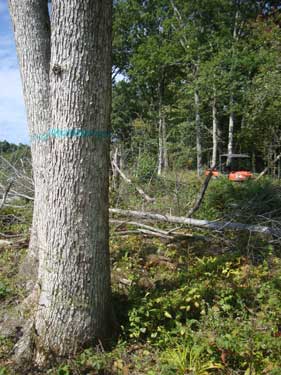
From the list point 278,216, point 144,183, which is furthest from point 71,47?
point 144,183

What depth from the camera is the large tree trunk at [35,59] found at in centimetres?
269

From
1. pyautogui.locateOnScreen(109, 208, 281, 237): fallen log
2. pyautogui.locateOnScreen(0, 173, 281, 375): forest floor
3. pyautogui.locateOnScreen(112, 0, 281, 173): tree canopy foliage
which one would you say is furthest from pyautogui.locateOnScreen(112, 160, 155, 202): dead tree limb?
pyautogui.locateOnScreen(112, 0, 281, 173): tree canopy foliage

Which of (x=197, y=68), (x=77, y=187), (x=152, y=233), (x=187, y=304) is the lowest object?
(x=187, y=304)

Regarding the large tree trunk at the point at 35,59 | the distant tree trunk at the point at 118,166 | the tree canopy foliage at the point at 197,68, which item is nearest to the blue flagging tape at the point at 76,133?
the large tree trunk at the point at 35,59

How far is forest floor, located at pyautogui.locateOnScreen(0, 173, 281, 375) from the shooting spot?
193 cm

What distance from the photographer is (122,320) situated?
7.73 feet

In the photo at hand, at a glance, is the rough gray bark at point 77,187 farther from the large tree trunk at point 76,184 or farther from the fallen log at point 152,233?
the fallen log at point 152,233

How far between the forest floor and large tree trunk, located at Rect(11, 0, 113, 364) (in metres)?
0.25

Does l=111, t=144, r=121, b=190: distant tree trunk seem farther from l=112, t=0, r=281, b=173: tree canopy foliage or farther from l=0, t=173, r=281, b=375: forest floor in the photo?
l=112, t=0, r=281, b=173: tree canopy foliage

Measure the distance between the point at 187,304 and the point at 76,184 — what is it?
1402mm

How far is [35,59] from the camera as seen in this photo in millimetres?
2730

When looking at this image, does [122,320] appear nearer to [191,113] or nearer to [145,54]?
[191,113]

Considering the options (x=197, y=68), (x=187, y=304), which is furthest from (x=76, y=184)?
(x=197, y=68)

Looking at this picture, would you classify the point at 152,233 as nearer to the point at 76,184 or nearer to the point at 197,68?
the point at 76,184
